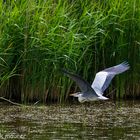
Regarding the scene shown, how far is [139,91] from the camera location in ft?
35.8

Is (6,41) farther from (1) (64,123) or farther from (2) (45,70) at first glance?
(1) (64,123)

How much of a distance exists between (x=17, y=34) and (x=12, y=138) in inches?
118

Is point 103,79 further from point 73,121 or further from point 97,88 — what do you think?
point 73,121

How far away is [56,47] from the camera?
10164mm

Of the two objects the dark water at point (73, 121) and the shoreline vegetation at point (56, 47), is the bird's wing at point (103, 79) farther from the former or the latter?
the shoreline vegetation at point (56, 47)

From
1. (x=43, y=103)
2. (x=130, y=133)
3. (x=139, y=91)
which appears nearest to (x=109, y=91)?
(x=139, y=91)

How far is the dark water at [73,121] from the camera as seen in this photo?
777 cm

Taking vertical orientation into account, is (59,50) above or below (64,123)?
above

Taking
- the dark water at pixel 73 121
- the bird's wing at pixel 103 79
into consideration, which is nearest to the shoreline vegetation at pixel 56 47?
the dark water at pixel 73 121

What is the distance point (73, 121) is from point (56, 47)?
178 cm

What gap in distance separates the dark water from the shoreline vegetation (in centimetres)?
43

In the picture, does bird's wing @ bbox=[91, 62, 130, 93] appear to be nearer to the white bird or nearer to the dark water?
the white bird

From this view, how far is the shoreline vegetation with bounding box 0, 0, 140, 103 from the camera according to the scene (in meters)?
10.1

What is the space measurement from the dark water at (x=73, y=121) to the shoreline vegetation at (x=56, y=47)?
43cm
